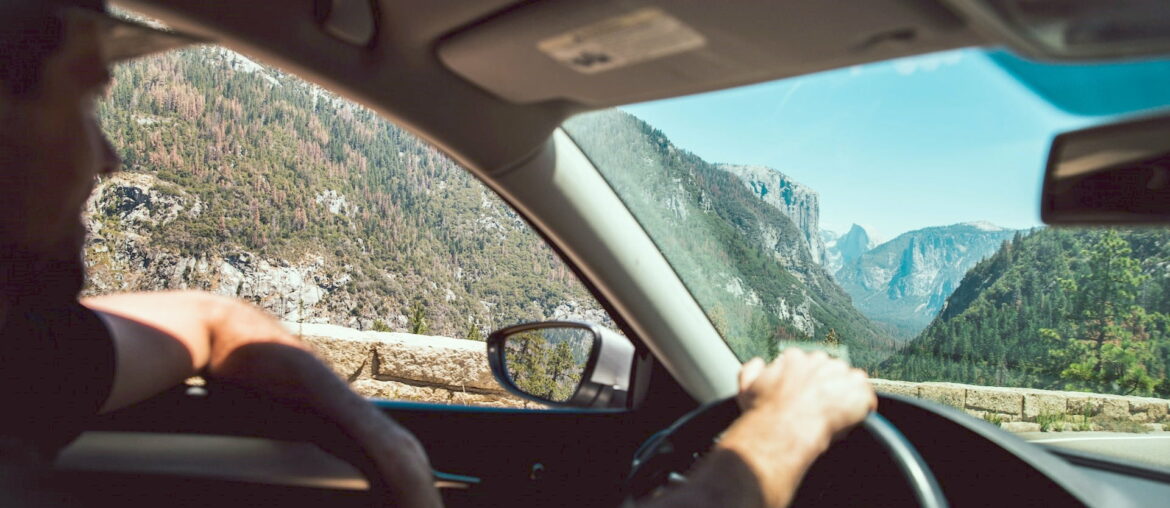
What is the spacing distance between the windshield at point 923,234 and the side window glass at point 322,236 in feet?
6.40

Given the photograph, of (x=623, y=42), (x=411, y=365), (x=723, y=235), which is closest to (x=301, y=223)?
(x=411, y=365)

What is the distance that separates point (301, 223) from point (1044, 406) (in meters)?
13.8

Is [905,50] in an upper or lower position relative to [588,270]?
upper

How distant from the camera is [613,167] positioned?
221 cm

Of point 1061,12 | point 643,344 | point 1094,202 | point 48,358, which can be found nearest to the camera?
point 1061,12

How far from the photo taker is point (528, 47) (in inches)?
67.7

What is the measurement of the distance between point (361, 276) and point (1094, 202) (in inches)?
541

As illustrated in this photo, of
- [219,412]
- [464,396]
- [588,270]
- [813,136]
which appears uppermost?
[813,136]

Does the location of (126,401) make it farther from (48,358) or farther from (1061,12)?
(1061,12)

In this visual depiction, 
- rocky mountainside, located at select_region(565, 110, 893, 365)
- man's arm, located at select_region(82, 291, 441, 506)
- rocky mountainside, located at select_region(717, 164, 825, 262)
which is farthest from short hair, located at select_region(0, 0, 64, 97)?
rocky mountainside, located at select_region(717, 164, 825, 262)

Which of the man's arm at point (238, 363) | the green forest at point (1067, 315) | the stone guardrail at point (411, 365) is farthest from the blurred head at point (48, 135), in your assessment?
the stone guardrail at point (411, 365)

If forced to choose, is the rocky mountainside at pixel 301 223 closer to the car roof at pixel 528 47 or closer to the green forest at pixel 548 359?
the green forest at pixel 548 359

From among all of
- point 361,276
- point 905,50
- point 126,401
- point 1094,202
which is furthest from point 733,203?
point 361,276

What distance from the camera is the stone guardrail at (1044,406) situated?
1.53m
